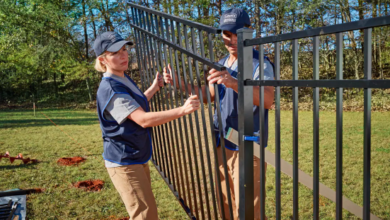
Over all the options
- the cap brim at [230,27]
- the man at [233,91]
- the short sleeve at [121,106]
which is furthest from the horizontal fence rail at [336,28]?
the short sleeve at [121,106]

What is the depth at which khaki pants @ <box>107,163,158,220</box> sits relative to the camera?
2.23m

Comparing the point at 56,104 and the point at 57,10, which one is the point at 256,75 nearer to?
the point at 57,10

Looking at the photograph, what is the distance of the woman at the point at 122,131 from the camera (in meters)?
2.11

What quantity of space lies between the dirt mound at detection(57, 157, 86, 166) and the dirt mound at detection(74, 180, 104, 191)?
1.40 m

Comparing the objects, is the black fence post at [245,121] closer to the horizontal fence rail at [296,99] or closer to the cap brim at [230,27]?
the horizontal fence rail at [296,99]

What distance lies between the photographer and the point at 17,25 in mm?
20594

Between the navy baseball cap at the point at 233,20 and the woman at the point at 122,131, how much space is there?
2.47 feet

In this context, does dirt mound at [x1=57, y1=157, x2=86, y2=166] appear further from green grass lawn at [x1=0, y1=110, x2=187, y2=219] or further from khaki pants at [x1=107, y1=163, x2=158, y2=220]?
khaki pants at [x1=107, y1=163, x2=158, y2=220]

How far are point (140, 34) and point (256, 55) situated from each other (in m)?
1.26

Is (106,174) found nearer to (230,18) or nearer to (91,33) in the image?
(230,18)

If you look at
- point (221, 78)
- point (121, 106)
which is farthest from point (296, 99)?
point (121, 106)

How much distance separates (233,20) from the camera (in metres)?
2.12

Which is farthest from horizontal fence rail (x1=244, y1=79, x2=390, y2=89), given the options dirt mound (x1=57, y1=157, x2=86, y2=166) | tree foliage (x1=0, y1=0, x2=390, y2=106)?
tree foliage (x1=0, y1=0, x2=390, y2=106)

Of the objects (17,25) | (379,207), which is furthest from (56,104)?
(379,207)
